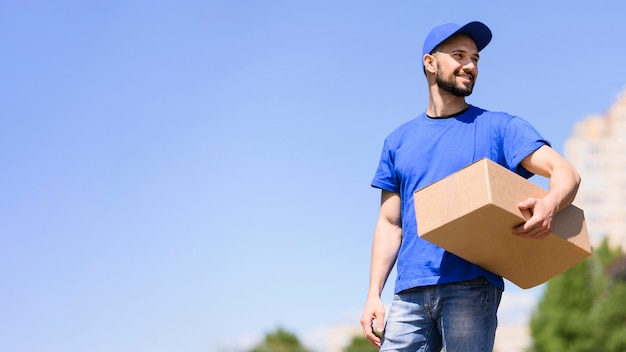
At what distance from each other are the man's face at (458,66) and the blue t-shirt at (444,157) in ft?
0.43

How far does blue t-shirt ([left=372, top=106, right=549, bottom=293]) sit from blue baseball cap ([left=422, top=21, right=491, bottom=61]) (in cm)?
31

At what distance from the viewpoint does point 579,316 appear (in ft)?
155

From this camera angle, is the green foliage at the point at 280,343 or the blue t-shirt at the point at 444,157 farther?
the green foliage at the point at 280,343

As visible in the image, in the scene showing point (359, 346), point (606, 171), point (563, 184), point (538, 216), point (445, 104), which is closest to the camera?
point (538, 216)

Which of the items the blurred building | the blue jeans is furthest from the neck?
the blurred building

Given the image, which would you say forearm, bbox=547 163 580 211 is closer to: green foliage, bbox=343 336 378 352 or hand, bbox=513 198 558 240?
hand, bbox=513 198 558 240

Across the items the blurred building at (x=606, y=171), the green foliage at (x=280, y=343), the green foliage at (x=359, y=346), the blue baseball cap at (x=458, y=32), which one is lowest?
the blue baseball cap at (x=458, y=32)

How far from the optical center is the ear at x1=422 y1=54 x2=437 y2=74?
489 cm

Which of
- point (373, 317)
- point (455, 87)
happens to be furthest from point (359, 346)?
point (455, 87)

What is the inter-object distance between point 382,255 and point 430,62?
0.92 metres

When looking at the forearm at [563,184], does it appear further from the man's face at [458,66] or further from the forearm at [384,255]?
the forearm at [384,255]

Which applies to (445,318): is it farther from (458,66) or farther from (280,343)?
(280,343)

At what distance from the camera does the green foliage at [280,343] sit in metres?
86.8

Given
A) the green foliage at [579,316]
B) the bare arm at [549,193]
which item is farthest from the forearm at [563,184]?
the green foliage at [579,316]
